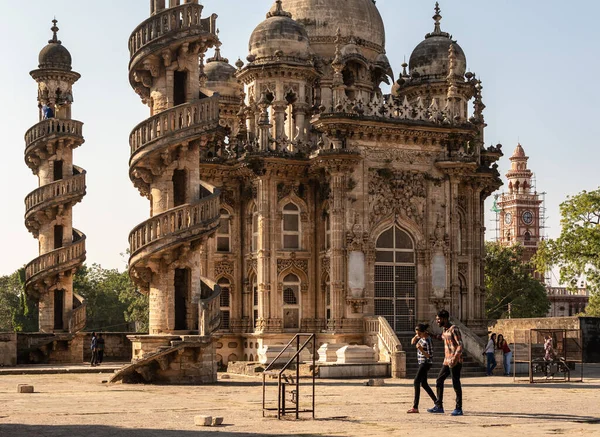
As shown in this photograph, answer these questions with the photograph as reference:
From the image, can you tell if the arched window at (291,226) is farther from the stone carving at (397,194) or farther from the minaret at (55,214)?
the minaret at (55,214)


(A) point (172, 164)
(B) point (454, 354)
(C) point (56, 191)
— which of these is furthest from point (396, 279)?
(B) point (454, 354)

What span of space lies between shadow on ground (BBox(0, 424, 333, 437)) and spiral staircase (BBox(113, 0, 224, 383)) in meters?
10.7

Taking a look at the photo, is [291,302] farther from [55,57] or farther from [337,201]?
[55,57]

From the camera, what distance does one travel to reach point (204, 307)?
27.7 meters

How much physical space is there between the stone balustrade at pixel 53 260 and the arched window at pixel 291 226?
1055cm

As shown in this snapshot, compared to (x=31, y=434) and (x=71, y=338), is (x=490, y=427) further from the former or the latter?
(x=71, y=338)

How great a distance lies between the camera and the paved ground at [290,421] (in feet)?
50.6

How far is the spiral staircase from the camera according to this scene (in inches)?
1078

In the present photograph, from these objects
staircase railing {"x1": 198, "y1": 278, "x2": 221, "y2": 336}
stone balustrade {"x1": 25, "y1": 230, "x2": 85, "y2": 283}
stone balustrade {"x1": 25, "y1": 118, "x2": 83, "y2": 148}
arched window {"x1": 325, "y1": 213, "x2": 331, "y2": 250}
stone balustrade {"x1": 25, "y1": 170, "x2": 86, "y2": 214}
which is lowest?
staircase railing {"x1": 198, "y1": 278, "x2": 221, "y2": 336}

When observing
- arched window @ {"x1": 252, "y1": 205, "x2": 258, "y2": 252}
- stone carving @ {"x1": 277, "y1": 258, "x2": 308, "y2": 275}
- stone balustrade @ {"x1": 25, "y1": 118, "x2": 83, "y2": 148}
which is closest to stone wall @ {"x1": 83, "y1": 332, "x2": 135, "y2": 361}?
stone balustrade @ {"x1": 25, "y1": 118, "x2": 83, "y2": 148}

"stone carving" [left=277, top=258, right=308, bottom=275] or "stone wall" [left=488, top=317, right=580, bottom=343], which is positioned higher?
"stone carving" [left=277, top=258, right=308, bottom=275]

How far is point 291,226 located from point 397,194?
394 centimetres

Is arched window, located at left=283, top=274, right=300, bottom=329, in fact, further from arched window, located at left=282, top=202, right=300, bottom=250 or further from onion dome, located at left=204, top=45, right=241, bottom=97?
onion dome, located at left=204, top=45, right=241, bottom=97

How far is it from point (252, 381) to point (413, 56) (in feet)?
57.2
